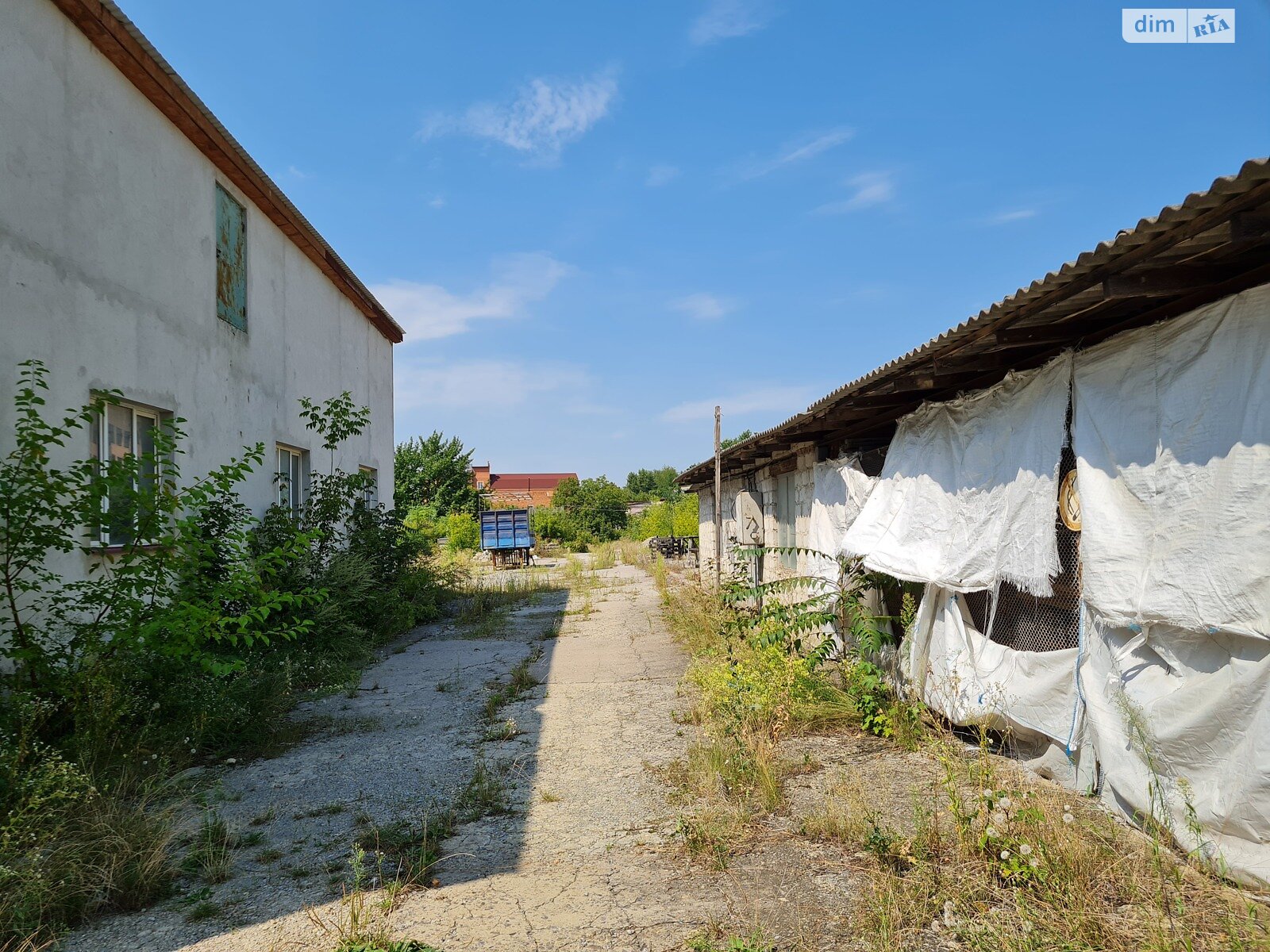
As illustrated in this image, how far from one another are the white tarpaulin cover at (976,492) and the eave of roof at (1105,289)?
20 cm

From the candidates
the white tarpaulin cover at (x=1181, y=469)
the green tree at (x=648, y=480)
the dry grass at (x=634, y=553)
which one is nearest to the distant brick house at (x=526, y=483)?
the green tree at (x=648, y=480)

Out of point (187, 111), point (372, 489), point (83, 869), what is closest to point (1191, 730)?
point (83, 869)

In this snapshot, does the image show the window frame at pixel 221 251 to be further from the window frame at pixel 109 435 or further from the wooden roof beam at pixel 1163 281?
the wooden roof beam at pixel 1163 281

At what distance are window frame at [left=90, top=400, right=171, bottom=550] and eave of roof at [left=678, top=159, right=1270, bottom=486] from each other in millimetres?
5041

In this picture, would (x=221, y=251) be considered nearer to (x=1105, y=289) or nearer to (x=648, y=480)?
(x=1105, y=289)

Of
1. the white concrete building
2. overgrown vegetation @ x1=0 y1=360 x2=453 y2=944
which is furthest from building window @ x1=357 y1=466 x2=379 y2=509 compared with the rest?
overgrown vegetation @ x1=0 y1=360 x2=453 y2=944

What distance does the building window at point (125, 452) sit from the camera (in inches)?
205

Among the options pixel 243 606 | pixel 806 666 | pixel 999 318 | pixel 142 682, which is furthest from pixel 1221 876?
pixel 243 606

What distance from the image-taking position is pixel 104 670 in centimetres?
463

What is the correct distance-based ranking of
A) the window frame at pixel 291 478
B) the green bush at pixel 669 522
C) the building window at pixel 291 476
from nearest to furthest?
the window frame at pixel 291 478, the building window at pixel 291 476, the green bush at pixel 669 522

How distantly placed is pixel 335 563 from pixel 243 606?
1.74 m

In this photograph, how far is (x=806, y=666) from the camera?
616 cm

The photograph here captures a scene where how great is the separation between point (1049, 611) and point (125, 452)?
691 centimetres

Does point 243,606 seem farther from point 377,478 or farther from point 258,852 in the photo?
point 377,478
